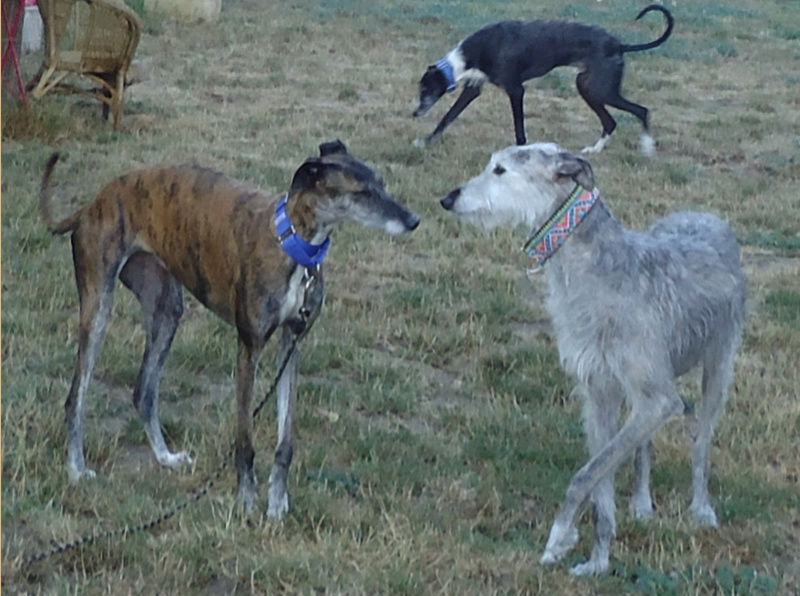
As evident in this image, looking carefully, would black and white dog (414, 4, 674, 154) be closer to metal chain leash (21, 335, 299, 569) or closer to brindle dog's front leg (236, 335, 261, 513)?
metal chain leash (21, 335, 299, 569)

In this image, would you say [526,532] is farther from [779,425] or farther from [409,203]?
[409,203]

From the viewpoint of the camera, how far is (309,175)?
4.73 m

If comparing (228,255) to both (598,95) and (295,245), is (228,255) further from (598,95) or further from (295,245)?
(598,95)

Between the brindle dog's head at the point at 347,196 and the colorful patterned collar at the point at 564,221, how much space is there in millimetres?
501

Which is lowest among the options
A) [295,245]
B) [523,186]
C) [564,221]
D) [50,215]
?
[50,215]

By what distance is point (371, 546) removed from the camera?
4.53 meters

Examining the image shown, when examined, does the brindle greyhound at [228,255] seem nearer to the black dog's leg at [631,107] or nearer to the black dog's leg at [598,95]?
the black dog's leg at [598,95]

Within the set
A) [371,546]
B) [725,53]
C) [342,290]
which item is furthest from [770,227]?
[725,53]

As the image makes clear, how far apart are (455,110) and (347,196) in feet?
25.7

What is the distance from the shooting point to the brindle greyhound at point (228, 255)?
4727 mm

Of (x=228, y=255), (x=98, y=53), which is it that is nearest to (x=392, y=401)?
(x=228, y=255)

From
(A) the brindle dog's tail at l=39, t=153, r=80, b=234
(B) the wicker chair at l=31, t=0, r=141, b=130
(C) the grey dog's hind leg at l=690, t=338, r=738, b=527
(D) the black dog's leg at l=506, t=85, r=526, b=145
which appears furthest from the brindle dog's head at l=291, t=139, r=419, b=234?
(D) the black dog's leg at l=506, t=85, r=526, b=145

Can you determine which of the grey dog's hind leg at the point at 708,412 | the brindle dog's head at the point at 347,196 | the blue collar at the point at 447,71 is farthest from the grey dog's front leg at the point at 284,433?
the blue collar at the point at 447,71

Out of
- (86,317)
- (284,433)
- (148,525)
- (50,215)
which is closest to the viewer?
(148,525)
